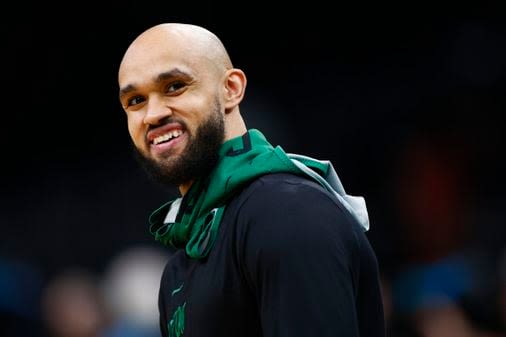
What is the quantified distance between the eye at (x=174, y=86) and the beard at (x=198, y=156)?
10 centimetres

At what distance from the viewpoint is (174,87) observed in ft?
7.36

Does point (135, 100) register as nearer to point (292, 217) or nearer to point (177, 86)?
point (177, 86)

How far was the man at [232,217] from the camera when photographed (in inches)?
71.1

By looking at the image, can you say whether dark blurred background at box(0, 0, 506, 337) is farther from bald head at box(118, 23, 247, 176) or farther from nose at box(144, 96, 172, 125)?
nose at box(144, 96, 172, 125)

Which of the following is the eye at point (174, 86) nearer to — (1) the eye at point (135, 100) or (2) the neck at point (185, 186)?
(1) the eye at point (135, 100)

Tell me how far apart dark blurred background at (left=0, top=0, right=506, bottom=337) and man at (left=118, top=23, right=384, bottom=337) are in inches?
112

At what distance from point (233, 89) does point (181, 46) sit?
0.18m
